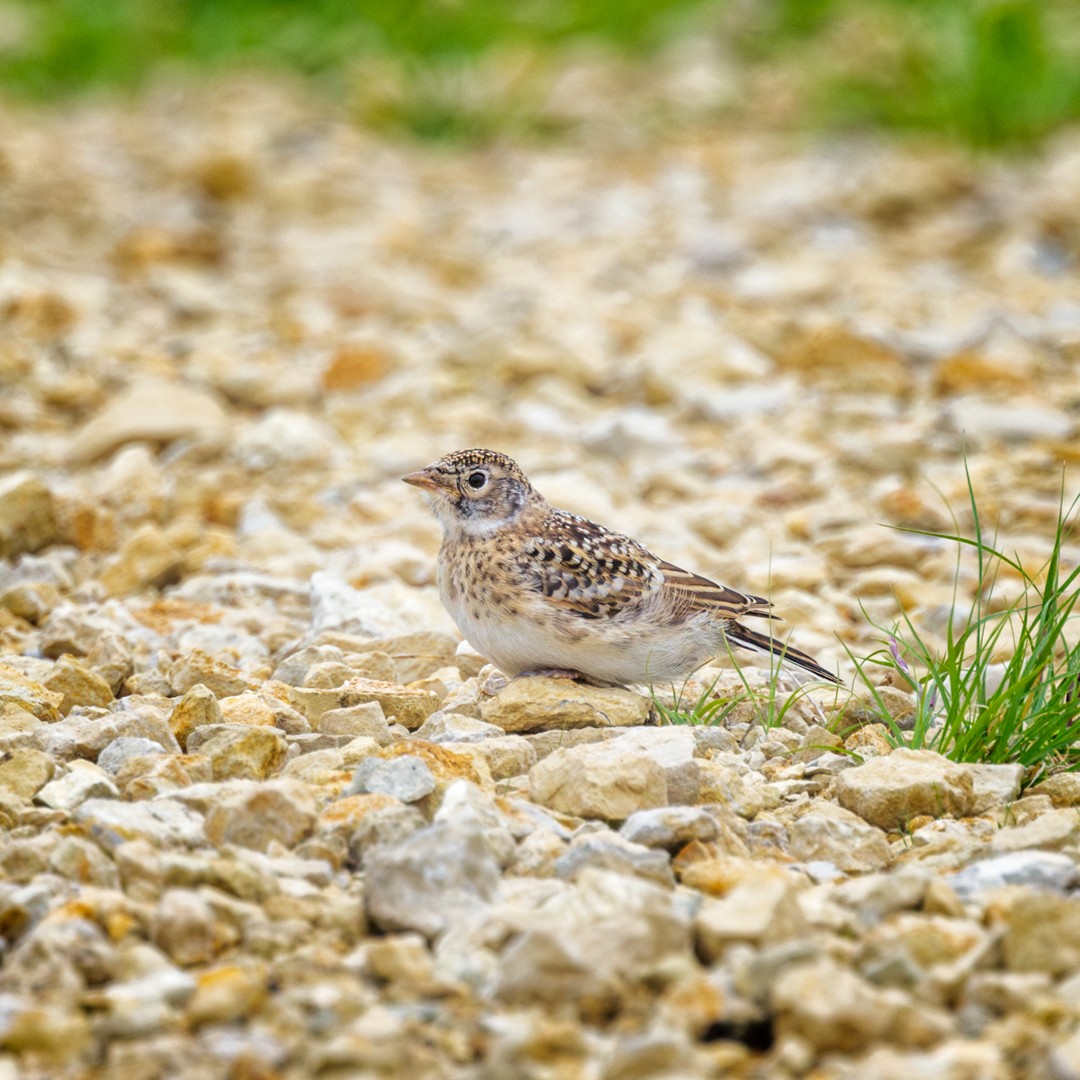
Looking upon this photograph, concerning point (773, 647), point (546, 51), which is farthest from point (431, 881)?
point (546, 51)

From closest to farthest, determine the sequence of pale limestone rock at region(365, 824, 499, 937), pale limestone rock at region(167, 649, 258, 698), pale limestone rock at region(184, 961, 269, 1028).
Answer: pale limestone rock at region(184, 961, 269, 1028) → pale limestone rock at region(365, 824, 499, 937) → pale limestone rock at region(167, 649, 258, 698)

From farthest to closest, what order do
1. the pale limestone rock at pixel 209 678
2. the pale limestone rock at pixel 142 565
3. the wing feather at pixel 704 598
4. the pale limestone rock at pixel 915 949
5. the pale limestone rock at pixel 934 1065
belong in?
1. the pale limestone rock at pixel 142 565
2. the wing feather at pixel 704 598
3. the pale limestone rock at pixel 209 678
4. the pale limestone rock at pixel 915 949
5. the pale limestone rock at pixel 934 1065

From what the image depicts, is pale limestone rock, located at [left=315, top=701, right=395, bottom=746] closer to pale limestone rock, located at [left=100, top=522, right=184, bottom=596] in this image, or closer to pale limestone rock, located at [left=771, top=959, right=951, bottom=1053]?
pale limestone rock, located at [left=771, top=959, right=951, bottom=1053]

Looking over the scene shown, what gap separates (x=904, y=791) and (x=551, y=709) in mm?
1044

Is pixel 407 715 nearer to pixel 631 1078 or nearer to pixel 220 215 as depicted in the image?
pixel 631 1078

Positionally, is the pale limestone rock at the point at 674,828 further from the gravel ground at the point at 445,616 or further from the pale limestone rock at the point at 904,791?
the pale limestone rock at the point at 904,791

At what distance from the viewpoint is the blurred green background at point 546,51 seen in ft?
43.3

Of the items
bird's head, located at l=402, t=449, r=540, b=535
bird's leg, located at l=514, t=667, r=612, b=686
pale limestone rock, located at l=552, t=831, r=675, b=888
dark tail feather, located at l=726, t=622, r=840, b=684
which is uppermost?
bird's head, located at l=402, t=449, r=540, b=535

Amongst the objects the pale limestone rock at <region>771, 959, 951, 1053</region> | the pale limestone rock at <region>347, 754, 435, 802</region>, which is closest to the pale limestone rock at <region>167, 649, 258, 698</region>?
the pale limestone rock at <region>347, 754, 435, 802</region>

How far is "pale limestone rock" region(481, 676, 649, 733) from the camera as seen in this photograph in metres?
4.80

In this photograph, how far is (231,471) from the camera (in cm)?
789

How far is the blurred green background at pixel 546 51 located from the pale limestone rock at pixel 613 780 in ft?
32.1

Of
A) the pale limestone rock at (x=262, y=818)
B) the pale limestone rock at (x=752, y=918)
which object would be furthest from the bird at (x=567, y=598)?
the pale limestone rock at (x=752, y=918)

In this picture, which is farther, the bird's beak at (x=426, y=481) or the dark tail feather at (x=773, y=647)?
the bird's beak at (x=426, y=481)
